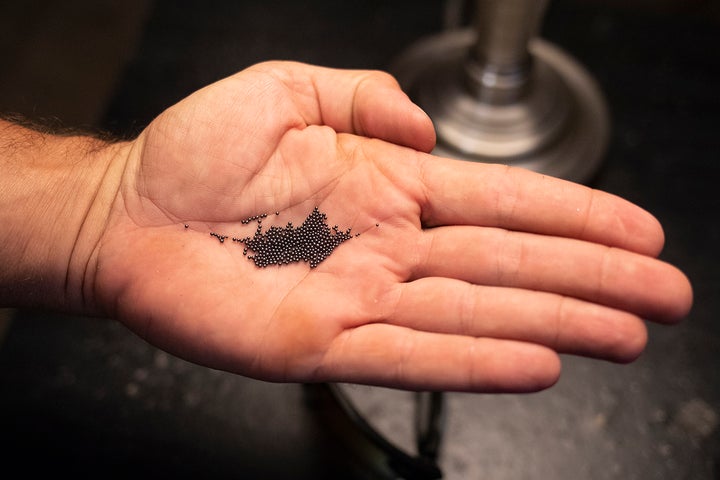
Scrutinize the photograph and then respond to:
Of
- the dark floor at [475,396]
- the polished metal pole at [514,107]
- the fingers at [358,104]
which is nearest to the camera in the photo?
the fingers at [358,104]

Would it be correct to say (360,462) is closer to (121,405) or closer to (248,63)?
(121,405)

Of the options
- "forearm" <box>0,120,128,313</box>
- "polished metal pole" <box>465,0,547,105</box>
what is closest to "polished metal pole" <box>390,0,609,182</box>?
"polished metal pole" <box>465,0,547,105</box>

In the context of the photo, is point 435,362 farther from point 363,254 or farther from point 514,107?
point 514,107

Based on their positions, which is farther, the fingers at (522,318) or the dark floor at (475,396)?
the dark floor at (475,396)

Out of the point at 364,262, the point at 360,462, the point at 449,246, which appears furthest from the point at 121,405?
the point at 449,246

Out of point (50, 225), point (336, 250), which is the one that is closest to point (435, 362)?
point (336, 250)

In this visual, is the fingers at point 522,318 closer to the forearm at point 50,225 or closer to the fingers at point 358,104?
the fingers at point 358,104

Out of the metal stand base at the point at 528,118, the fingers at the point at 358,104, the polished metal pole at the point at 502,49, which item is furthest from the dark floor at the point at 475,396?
the fingers at the point at 358,104
